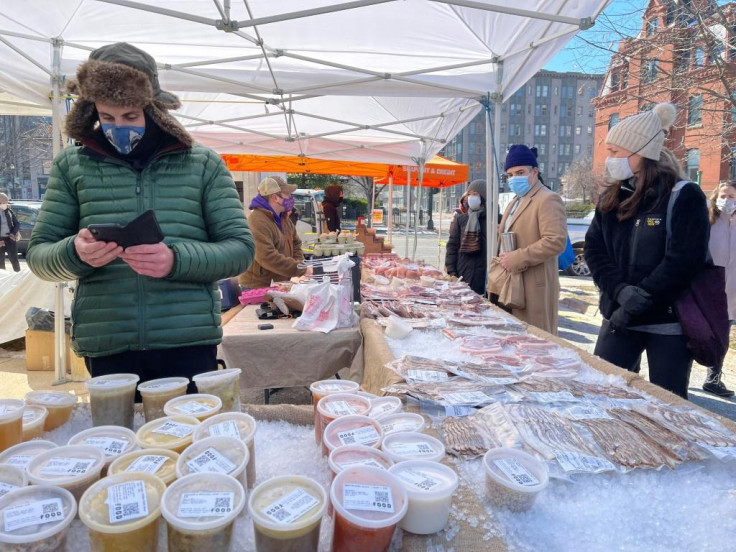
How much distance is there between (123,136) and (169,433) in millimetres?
1090

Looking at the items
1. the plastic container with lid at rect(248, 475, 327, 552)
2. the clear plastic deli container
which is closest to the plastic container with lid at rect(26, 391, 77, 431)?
the clear plastic deli container

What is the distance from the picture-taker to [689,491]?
3.92ft

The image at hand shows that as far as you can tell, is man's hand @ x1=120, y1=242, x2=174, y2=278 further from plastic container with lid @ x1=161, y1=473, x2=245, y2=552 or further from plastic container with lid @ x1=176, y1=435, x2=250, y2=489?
plastic container with lid @ x1=161, y1=473, x2=245, y2=552

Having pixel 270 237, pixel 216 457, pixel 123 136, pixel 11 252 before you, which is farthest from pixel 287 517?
pixel 11 252

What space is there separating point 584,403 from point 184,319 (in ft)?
4.95

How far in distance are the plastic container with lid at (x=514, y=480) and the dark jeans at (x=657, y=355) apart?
162cm

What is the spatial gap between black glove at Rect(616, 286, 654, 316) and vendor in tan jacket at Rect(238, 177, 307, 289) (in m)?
2.87

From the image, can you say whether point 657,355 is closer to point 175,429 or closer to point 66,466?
point 175,429

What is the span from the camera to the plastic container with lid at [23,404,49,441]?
120 cm

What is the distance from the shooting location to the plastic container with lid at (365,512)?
0.81m

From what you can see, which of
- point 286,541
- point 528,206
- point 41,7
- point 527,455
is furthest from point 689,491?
point 41,7

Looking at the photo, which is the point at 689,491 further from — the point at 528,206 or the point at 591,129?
the point at 591,129

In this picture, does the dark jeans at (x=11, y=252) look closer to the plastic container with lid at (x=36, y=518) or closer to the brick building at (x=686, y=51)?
the plastic container with lid at (x=36, y=518)

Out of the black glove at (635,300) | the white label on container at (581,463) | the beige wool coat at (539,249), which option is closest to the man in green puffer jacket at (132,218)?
the white label on container at (581,463)
